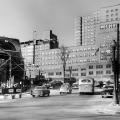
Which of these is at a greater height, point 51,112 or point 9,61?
point 9,61

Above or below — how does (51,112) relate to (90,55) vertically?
below

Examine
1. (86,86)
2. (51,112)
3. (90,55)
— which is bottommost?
(51,112)

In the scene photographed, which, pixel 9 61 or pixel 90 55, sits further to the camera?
pixel 90 55

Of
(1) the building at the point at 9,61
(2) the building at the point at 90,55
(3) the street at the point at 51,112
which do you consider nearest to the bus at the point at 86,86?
(3) the street at the point at 51,112

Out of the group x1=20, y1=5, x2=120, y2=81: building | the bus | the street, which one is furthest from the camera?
x1=20, y1=5, x2=120, y2=81: building

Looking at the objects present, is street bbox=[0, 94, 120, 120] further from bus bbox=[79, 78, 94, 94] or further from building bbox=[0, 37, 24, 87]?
building bbox=[0, 37, 24, 87]

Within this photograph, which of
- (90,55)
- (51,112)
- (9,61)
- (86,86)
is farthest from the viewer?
(90,55)

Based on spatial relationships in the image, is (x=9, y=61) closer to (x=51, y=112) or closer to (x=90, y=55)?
(x=51, y=112)

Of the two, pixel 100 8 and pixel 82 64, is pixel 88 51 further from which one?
pixel 100 8

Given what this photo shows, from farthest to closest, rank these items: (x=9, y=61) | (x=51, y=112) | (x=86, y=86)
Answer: (x=9, y=61) < (x=86, y=86) < (x=51, y=112)

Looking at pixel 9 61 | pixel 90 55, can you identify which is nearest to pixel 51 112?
pixel 9 61

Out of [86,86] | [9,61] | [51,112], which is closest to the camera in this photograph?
[51,112]

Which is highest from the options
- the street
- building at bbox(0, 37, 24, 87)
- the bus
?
building at bbox(0, 37, 24, 87)

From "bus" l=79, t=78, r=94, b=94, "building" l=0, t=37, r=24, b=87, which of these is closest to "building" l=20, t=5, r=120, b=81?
"building" l=0, t=37, r=24, b=87
